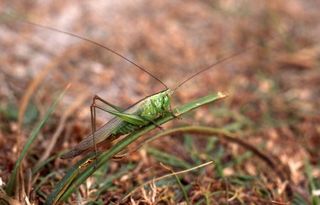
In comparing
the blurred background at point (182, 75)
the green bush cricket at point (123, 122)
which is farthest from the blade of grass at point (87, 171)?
the blurred background at point (182, 75)

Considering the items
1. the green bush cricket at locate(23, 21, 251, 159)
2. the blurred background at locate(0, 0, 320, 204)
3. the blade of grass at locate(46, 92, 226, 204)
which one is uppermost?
the blurred background at locate(0, 0, 320, 204)

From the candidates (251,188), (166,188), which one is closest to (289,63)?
(251,188)

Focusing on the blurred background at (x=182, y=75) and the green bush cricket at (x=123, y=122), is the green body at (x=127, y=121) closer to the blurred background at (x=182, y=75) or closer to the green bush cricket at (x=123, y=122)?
the green bush cricket at (x=123, y=122)

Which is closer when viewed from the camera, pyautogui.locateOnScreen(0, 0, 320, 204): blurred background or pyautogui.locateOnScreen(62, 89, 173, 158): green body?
pyautogui.locateOnScreen(62, 89, 173, 158): green body

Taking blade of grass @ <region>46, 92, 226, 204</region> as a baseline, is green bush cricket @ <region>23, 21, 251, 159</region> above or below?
above

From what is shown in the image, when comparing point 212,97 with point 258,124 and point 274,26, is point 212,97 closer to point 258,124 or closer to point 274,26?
point 258,124

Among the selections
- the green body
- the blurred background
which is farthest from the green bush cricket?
the blurred background

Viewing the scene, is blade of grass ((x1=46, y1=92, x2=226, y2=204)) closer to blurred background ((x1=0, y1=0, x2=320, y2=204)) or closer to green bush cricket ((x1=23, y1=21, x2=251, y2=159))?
green bush cricket ((x1=23, y1=21, x2=251, y2=159))
